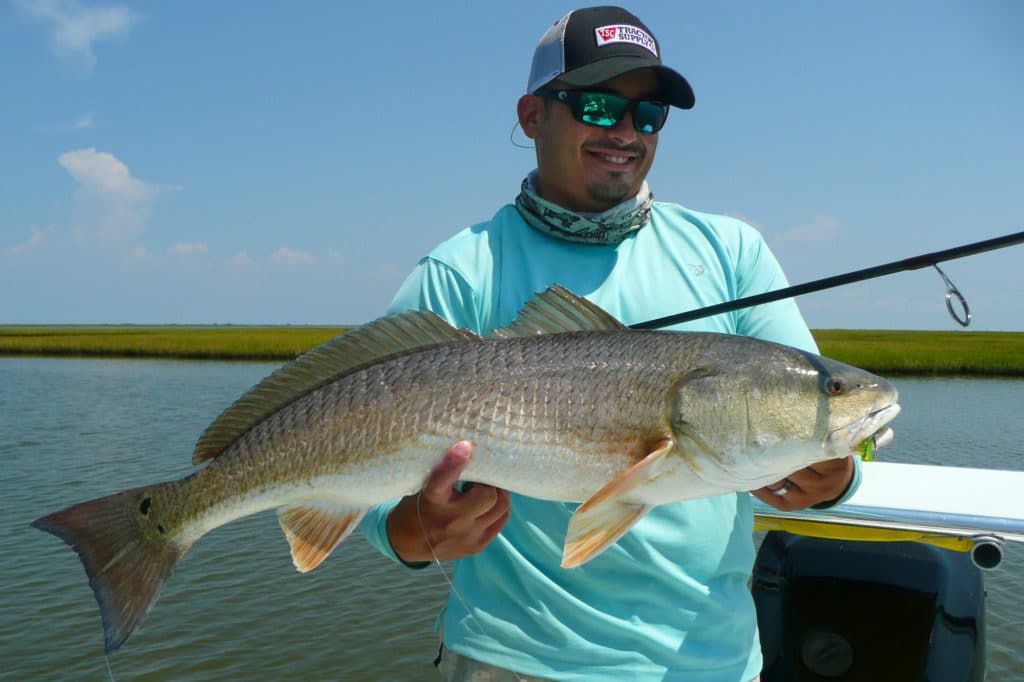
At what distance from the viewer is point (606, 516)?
2.16m

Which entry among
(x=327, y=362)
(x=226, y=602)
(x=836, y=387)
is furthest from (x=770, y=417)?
(x=226, y=602)

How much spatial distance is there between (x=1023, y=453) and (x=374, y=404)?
19087 millimetres

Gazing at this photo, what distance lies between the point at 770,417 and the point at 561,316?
0.70 m

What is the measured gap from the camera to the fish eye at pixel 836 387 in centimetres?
231

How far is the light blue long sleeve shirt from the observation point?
7.68 ft

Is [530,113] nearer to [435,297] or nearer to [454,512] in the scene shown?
[435,297]

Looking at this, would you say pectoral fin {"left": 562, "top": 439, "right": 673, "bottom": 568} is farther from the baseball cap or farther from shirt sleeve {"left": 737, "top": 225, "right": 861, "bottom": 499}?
the baseball cap

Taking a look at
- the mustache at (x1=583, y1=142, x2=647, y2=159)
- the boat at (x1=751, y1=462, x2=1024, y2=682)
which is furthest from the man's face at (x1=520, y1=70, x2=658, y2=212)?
the boat at (x1=751, y1=462, x2=1024, y2=682)

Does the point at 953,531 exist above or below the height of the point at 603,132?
below

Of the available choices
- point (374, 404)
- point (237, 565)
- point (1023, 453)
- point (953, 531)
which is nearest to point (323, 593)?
point (237, 565)

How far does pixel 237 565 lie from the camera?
1068cm

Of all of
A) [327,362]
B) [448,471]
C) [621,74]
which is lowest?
[448,471]

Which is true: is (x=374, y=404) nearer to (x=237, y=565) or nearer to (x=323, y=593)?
(x=323, y=593)

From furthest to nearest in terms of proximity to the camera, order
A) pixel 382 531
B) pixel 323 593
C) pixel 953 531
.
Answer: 1. pixel 323 593
2. pixel 953 531
3. pixel 382 531
